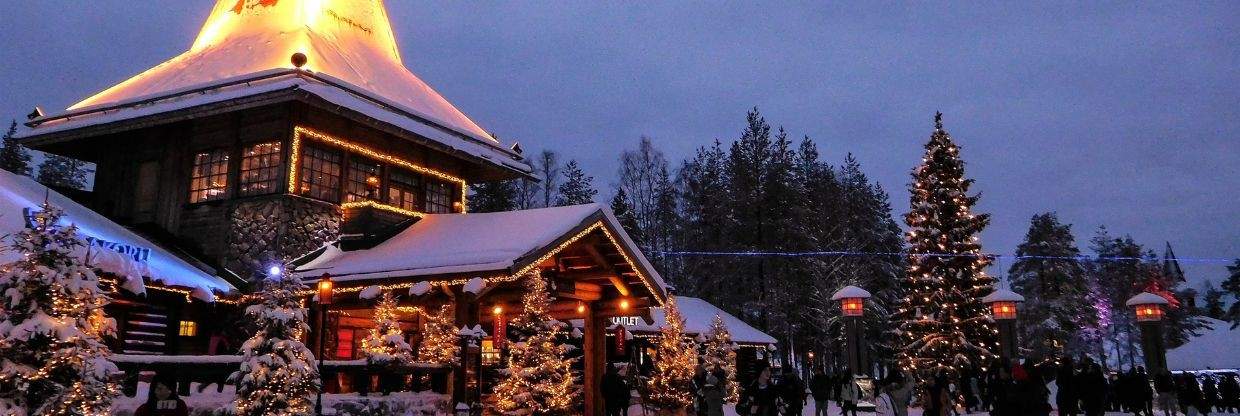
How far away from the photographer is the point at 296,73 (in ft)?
64.2

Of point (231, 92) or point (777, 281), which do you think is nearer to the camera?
point (231, 92)

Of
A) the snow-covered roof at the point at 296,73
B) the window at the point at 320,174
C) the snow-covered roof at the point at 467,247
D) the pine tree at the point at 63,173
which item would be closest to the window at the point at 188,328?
→ the snow-covered roof at the point at 467,247

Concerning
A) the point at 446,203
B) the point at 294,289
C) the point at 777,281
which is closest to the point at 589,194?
the point at 777,281

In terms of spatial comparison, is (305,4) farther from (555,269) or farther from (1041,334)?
(1041,334)

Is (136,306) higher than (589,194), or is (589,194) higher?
(589,194)

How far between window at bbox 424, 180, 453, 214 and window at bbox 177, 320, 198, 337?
6.36 meters

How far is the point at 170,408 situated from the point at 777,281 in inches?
1494

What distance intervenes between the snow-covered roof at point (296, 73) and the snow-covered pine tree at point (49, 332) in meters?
9.58

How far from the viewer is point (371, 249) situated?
19.2 meters

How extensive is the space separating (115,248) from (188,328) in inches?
138

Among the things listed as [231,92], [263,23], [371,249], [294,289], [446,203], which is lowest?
[294,289]

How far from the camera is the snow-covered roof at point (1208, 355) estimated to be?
4350cm

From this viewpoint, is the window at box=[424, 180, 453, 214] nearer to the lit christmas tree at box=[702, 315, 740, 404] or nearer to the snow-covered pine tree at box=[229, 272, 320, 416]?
the lit christmas tree at box=[702, 315, 740, 404]

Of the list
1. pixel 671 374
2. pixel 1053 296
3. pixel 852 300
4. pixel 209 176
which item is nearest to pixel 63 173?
pixel 209 176
